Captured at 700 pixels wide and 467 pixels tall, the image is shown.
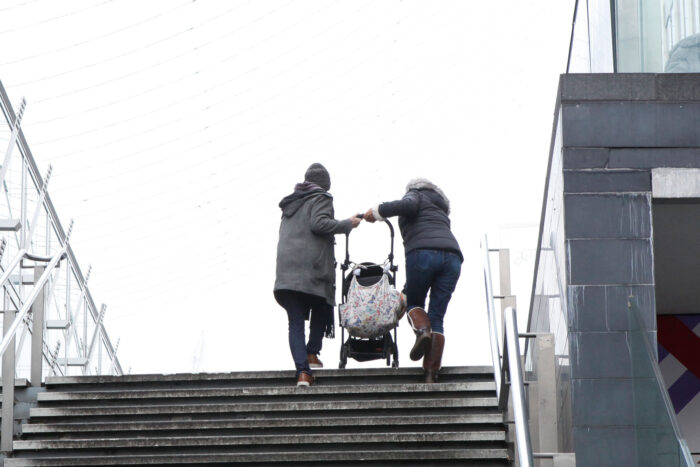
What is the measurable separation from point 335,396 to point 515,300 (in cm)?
208

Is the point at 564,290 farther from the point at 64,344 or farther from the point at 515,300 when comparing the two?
the point at 64,344

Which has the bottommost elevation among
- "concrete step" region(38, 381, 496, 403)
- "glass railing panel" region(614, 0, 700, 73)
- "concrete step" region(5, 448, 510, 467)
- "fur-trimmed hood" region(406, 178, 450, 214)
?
"concrete step" region(5, 448, 510, 467)

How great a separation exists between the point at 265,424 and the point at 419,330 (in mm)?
1344

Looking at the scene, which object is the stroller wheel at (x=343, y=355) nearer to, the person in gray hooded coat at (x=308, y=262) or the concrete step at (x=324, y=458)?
the person in gray hooded coat at (x=308, y=262)

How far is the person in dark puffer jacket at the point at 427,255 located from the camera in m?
8.85

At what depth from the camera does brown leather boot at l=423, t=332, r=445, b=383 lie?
8.32 meters

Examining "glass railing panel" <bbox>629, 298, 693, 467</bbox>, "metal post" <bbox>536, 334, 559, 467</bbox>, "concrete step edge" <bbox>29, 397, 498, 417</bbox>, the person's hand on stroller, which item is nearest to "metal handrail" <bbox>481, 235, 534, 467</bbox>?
"metal post" <bbox>536, 334, 559, 467</bbox>

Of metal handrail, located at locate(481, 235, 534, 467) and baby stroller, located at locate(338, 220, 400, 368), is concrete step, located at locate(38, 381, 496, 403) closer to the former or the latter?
metal handrail, located at locate(481, 235, 534, 467)

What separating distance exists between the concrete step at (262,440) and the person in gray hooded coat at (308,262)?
1.19m

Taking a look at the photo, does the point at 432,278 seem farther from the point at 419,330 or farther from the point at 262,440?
the point at 262,440

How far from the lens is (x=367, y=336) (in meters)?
9.45

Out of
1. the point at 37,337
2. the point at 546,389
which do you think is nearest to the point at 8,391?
the point at 37,337

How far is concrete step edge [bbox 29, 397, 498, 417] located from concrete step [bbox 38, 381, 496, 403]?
125 millimetres

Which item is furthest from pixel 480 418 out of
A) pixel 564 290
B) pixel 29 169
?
pixel 29 169
